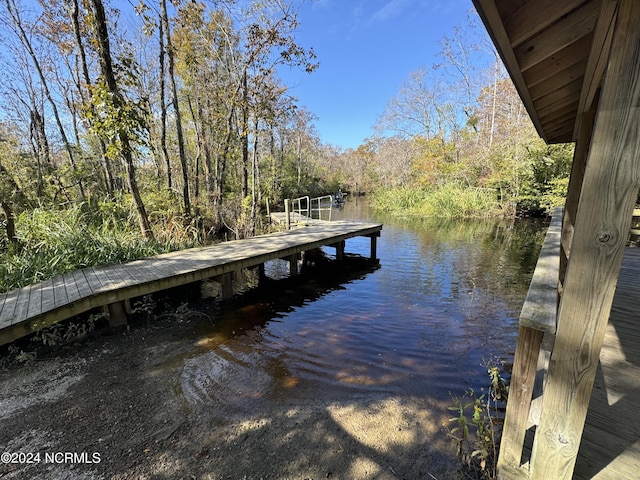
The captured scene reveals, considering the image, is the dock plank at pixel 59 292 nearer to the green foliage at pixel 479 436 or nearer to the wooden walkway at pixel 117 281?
the wooden walkway at pixel 117 281

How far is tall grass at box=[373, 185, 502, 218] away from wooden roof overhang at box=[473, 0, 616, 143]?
13.5m

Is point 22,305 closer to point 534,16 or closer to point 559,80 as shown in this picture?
point 534,16

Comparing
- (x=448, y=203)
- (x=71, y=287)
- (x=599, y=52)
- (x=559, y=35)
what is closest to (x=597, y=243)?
(x=559, y=35)

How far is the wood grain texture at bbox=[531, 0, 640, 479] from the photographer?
1.04 meters

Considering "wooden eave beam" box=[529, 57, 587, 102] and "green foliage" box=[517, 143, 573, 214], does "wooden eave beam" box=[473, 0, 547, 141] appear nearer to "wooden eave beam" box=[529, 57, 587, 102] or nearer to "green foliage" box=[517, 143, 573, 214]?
"wooden eave beam" box=[529, 57, 587, 102]

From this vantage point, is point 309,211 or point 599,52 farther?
point 309,211

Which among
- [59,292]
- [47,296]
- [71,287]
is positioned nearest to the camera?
[47,296]

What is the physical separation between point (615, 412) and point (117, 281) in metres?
5.23

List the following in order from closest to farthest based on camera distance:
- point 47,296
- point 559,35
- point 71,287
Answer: point 559,35 < point 47,296 < point 71,287

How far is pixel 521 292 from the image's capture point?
5805mm

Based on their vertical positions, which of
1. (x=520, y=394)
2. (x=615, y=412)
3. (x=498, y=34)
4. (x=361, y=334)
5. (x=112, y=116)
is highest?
(x=112, y=116)

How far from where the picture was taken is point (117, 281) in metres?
4.09

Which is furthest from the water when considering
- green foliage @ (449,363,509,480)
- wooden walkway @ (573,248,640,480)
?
wooden walkway @ (573,248,640,480)

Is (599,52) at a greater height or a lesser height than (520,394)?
greater
